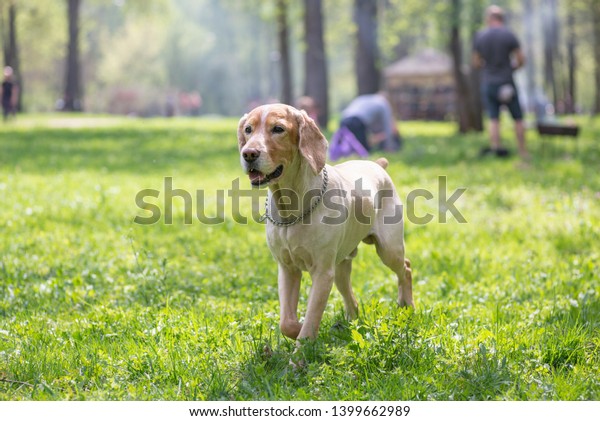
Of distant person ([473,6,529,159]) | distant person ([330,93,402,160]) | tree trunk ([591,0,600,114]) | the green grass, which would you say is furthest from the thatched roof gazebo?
the green grass

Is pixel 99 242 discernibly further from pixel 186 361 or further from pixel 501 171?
pixel 501 171

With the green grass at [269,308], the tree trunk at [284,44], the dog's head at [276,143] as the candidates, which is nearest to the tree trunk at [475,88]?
the tree trunk at [284,44]

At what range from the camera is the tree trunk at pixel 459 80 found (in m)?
20.5

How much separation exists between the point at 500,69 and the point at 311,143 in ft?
34.3

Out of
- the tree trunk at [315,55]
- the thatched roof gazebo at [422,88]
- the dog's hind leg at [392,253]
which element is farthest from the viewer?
the thatched roof gazebo at [422,88]

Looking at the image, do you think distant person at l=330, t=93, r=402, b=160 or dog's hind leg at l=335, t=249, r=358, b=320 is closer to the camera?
dog's hind leg at l=335, t=249, r=358, b=320

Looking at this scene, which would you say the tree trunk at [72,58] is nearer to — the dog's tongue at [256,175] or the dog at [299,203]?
the dog at [299,203]

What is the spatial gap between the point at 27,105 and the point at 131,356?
7869cm

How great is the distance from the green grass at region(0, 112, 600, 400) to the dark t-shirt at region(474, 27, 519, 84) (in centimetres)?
327

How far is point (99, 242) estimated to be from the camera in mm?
7691

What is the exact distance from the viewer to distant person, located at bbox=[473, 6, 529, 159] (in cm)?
1361

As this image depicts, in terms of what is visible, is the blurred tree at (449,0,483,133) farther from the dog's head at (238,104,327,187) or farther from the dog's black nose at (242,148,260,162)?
the dog's black nose at (242,148,260,162)

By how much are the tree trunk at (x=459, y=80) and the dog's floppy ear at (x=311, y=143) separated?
57.0 feet

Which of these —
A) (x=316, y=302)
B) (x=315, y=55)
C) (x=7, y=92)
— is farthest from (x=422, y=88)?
(x=316, y=302)
